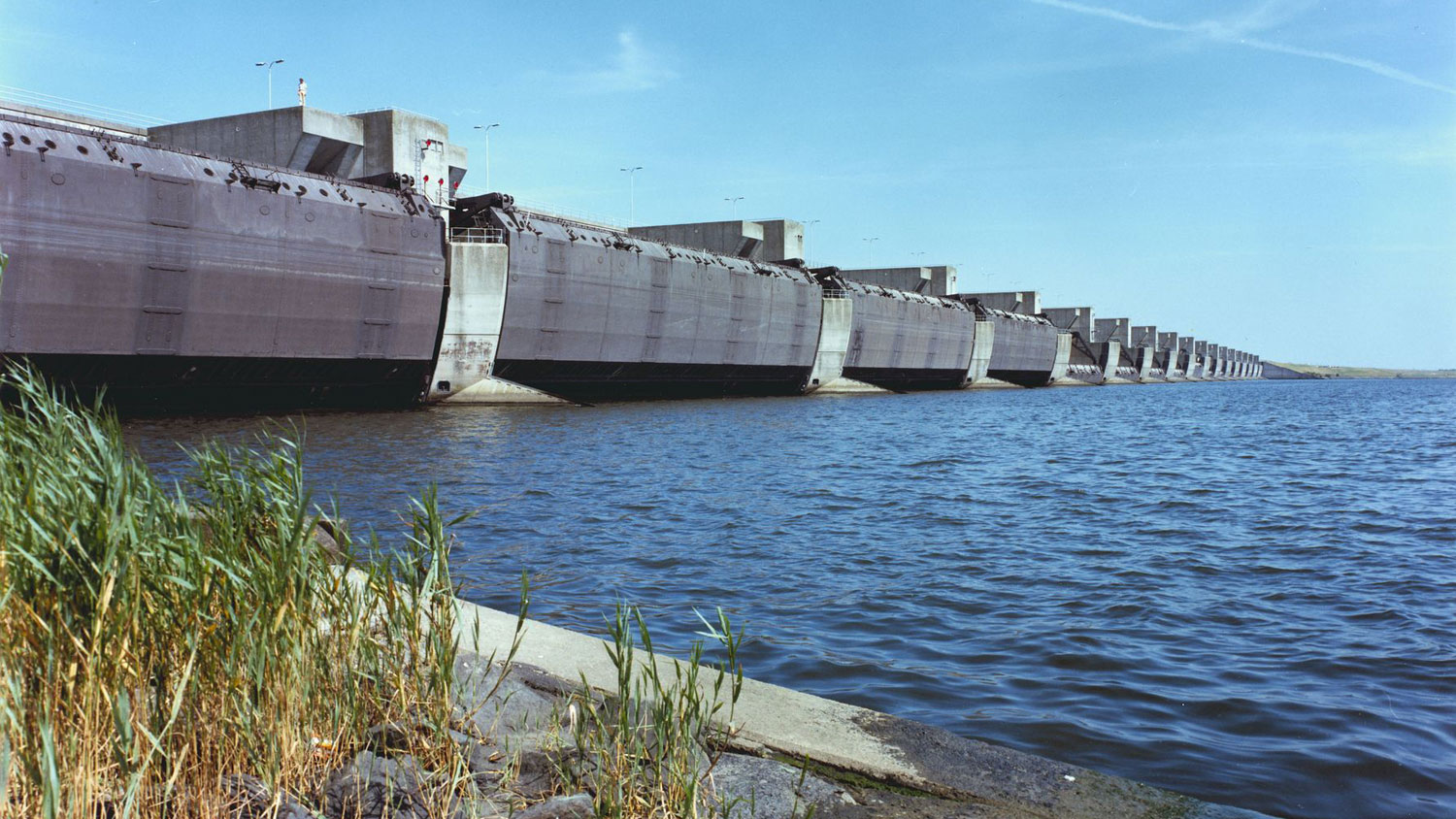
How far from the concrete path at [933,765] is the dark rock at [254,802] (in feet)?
3.22

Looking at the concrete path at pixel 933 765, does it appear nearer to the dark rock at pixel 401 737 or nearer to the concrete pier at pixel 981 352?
the dark rock at pixel 401 737

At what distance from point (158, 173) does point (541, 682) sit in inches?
1012

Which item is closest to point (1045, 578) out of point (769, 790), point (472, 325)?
point (769, 790)

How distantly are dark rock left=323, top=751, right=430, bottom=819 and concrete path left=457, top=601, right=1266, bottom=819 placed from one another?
666mm

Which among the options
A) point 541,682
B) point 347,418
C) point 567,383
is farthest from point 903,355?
point 541,682

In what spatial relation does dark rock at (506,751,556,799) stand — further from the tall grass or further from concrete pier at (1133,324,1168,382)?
concrete pier at (1133,324,1168,382)

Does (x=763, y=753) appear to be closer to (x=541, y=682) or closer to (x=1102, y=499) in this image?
(x=541, y=682)

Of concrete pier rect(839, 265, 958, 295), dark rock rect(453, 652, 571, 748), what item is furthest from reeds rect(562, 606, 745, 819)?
concrete pier rect(839, 265, 958, 295)

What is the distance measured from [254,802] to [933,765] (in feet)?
9.55

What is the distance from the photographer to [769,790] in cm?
429

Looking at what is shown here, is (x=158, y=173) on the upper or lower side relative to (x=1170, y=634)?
upper

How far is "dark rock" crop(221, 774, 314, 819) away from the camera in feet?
12.1

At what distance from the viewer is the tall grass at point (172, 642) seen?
3463mm

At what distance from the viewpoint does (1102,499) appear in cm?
1675
